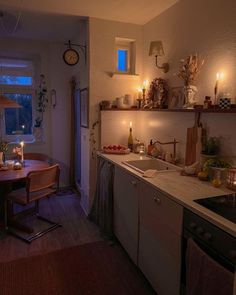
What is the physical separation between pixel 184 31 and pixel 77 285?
2590 mm

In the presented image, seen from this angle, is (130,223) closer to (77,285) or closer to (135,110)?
(77,285)

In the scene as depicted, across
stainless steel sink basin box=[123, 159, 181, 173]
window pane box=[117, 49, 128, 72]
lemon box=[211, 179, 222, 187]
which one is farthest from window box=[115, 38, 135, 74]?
lemon box=[211, 179, 222, 187]

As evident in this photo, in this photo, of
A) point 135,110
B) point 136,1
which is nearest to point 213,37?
point 136,1

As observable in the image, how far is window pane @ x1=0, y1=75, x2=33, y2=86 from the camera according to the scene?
161 inches

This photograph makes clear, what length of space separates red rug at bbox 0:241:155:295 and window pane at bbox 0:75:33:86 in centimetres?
295

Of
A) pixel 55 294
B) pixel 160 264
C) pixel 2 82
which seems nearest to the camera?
pixel 160 264

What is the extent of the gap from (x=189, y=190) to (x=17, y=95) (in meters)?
3.57

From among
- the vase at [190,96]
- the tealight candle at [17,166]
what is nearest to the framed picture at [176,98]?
the vase at [190,96]

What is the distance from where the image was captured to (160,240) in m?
1.79

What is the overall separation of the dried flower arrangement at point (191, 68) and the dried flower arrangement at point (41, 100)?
9.05 ft

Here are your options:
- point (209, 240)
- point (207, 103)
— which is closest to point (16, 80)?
point (207, 103)

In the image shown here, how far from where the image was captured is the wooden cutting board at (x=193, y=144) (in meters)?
2.21

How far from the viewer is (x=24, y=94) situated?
14.0ft

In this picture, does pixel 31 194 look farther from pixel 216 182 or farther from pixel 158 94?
pixel 216 182
